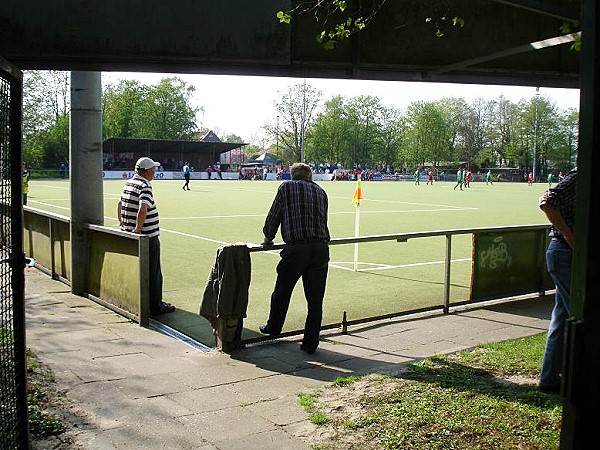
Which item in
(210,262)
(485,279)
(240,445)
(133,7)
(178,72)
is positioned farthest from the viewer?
(210,262)

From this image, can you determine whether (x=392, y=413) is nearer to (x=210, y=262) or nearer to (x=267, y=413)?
(x=267, y=413)

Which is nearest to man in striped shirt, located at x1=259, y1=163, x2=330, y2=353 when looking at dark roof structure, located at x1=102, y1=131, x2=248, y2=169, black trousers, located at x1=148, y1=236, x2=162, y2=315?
black trousers, located at x1=148, y1=236, x2=162, y2=315

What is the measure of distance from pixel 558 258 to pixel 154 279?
493 centimetres

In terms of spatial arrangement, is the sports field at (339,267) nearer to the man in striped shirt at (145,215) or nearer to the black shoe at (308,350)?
the man in striped shirt at (145,215)

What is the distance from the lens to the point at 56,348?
6.74 meters

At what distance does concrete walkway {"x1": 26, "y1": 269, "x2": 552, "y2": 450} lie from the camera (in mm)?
4637

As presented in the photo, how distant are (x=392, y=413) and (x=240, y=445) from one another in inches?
47.7

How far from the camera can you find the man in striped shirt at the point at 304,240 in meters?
6.64

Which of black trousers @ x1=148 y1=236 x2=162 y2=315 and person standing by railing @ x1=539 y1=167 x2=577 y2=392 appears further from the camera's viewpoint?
black trousers @ x1=148 y1=236 x2=162 y2=315

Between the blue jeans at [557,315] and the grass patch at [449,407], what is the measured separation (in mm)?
166

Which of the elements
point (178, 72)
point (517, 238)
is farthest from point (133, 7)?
point (517, 238)

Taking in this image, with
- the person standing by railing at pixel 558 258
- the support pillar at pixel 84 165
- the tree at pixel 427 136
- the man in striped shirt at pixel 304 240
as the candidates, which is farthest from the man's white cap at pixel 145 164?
the tree at pixel 427 136

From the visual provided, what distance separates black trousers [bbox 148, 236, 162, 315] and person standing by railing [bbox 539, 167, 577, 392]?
4805 mm

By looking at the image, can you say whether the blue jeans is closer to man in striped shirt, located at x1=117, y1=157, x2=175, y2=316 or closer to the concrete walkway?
the concrete walkway
